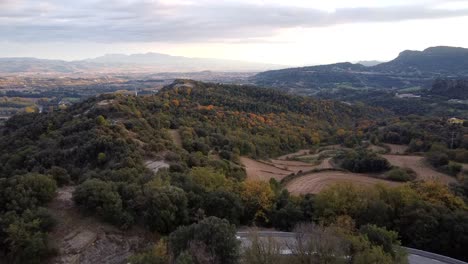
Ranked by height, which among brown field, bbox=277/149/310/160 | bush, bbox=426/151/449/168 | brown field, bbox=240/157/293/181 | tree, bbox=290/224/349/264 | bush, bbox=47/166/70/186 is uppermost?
tree, bbox=290/224/349/264

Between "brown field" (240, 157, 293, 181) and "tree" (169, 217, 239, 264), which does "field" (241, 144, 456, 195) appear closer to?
"brown field" (240, 157, 293, 181)

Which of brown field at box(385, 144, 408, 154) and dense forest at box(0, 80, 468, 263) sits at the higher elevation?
dense forest at box(0, 80, 468, 263)

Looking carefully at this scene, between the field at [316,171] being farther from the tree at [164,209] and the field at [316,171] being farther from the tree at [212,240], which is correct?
the tree at [212,240]

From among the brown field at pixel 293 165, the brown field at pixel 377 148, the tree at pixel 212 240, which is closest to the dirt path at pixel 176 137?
the brown field at pixel 293 165

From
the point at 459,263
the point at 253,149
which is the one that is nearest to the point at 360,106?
the point at 253,149

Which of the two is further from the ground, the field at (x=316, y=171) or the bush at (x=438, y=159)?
the bush at (x=438, y=159)

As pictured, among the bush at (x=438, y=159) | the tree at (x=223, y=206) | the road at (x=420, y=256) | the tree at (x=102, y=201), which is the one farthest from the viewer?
the bush at (x=438, y=159)

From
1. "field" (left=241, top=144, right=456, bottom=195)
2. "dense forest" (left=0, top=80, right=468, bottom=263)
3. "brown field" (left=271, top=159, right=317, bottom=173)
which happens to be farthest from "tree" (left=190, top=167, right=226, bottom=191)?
"brown field" (left=271, top=159, right=317, bottom=173)
